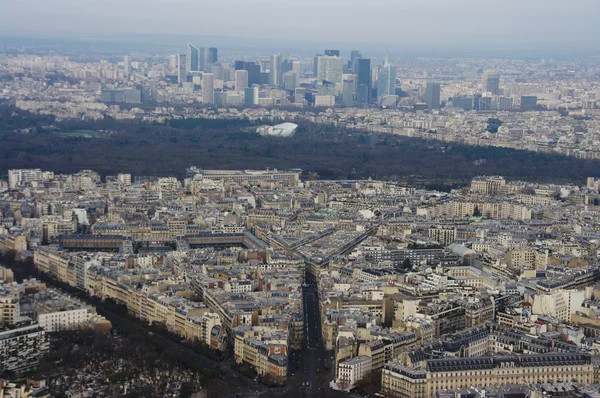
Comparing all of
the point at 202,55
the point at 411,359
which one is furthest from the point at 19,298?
the point at 202,55

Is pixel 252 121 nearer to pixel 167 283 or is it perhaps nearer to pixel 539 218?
pixel 539 218

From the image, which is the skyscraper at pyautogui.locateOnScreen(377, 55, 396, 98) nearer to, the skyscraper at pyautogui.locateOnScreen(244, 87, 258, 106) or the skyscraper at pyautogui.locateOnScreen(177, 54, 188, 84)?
the skyscraper at pyautogui.locateOnScreen(244, 87, 258, 106)

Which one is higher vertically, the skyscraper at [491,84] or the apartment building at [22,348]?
the apartment building at [22,348]

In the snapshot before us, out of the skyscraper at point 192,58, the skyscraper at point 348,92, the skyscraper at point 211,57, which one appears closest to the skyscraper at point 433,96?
the skyscraper at point 348,92

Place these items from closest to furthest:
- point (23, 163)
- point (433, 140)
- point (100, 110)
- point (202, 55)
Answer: point (23, 163), point (433, 140), point (100, 110), point (202, 55)

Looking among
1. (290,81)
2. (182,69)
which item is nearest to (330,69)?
(290,81)

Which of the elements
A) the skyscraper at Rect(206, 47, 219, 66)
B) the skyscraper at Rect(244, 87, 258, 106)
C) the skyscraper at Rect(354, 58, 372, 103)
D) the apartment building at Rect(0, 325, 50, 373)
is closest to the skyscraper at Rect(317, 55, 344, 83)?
the skyscraper at Rect(354, 58, 372, 103)

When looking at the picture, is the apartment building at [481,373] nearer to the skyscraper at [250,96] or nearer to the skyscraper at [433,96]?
the skyscraper at [433,96]
